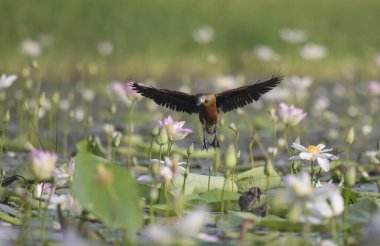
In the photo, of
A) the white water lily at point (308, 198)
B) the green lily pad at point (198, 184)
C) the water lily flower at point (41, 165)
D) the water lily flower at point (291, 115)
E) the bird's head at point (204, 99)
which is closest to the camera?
the white water lily at point (308, 198)

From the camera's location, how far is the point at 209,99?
5.41 meters

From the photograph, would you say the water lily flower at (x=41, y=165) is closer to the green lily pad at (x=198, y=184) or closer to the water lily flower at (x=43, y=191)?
the water lily flower at (x=43, y=191)

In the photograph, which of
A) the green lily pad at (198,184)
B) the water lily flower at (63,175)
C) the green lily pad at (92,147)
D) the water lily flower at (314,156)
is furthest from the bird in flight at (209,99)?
the water lily flower at (63,175)

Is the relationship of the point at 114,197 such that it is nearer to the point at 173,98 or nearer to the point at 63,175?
the point at 63,175

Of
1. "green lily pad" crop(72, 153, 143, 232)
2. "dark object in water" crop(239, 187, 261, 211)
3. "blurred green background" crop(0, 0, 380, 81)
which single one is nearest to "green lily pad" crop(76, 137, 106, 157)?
"dark object in water" crop(239, 187, 261, 211)

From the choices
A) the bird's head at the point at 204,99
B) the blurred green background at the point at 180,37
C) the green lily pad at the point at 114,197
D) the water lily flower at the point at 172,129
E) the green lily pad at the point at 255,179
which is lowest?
the green lily pad at the point at 114,197

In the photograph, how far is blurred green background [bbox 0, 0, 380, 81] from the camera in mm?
14336

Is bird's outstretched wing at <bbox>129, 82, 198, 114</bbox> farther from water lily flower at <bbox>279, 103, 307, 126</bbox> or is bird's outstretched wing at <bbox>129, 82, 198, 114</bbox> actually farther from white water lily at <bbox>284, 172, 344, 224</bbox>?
white water lily at <bbox>284, 172, 344, 224</bbox>

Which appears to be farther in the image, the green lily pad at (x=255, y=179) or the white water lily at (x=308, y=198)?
the green lily pad at (x=255, y=179)

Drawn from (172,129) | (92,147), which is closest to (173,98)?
(92,147)

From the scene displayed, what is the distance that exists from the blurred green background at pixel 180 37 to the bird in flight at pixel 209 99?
25.5ft

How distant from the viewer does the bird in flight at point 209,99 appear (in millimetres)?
5324

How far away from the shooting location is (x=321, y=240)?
360cm

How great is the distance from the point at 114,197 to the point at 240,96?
2.50 m
